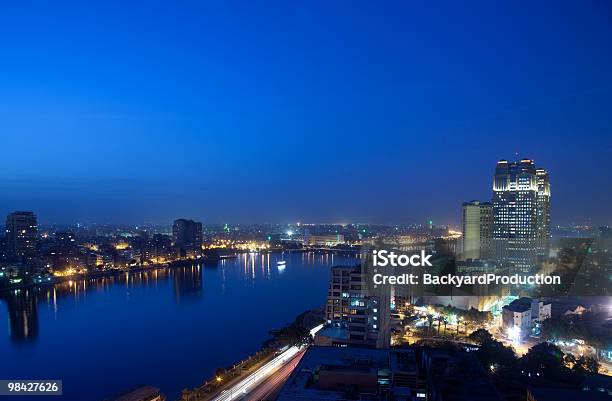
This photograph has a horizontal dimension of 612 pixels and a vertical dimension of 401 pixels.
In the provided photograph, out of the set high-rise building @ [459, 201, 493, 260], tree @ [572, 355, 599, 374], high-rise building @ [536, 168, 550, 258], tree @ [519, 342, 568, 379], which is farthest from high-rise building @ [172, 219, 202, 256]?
tree @ [572, 355, 599, 374]

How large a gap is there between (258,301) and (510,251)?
5.91 m

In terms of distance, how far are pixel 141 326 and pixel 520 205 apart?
9.29m

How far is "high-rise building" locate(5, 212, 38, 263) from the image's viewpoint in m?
15.3

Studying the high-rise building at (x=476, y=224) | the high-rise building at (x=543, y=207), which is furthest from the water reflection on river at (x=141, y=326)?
the high-rise building at (x=543, y=207)

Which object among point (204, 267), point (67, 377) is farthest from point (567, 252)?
point (204, 267)

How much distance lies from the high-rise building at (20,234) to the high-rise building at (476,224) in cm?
1291

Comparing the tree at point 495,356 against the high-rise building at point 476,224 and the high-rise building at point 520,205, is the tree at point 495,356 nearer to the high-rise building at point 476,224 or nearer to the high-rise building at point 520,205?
the high-rise building at point 520,205

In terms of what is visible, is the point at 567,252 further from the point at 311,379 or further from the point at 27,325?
the point at 27,325

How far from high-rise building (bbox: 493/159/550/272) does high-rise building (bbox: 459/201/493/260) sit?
0.74 ft

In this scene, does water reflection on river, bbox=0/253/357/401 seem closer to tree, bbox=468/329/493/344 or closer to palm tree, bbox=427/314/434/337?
palm tree, bbox=427/314/434/337

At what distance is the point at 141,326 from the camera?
304 inches

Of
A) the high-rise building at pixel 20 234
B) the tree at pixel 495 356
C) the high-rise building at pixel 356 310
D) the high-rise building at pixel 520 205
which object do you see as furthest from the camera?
the high-rise building at pixel 20 234

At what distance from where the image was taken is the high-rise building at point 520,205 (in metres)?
11.7

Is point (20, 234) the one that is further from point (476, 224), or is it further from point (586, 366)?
point (586, 366)
